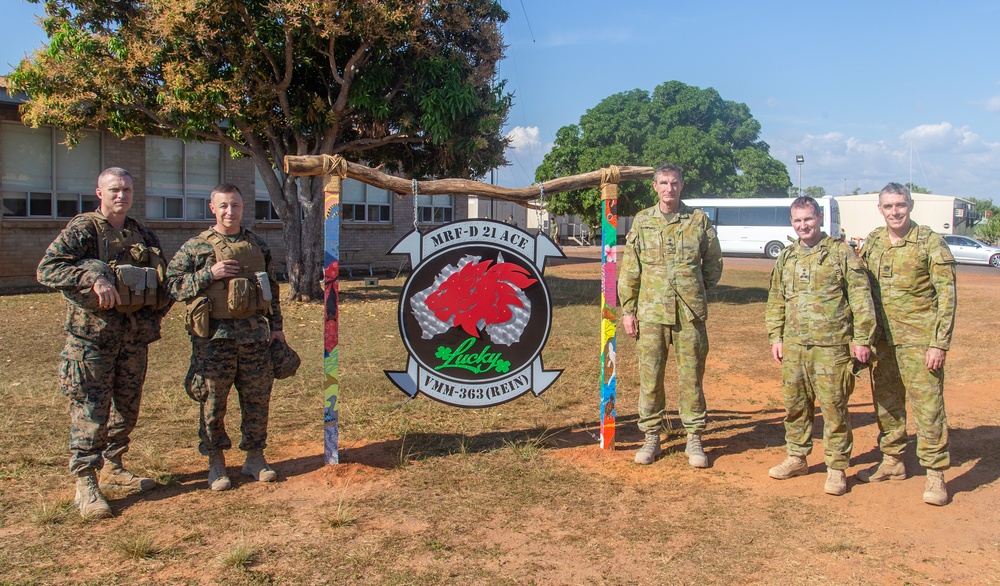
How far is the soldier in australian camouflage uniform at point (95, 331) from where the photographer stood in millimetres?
4242

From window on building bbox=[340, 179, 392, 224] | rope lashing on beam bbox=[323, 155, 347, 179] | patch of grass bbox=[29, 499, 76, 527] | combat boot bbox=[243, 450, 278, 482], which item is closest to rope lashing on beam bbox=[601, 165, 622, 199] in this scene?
rope lashing on beam bbox=[323, 155, 347, 179]

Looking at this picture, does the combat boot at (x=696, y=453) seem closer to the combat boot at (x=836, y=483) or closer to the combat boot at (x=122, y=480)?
the combat boot at (x=836, y=483)

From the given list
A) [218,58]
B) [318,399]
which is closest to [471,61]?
[218,58]

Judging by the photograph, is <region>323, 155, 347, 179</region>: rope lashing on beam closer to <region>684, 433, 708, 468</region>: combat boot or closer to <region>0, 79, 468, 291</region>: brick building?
<region>684, 433, 708, 468</region>: combat boot

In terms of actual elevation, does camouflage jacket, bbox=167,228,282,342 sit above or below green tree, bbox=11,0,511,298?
below

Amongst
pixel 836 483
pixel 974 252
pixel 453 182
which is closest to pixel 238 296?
pixel 453 182

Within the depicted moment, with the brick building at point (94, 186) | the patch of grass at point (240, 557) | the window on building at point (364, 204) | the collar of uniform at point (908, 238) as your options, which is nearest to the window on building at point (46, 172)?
the brick building at point (94, 186)

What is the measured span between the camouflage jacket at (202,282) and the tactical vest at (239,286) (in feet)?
0.14

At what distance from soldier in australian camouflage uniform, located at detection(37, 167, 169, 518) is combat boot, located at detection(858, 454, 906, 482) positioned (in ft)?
15.2

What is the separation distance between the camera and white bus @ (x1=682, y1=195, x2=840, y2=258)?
1374 inches

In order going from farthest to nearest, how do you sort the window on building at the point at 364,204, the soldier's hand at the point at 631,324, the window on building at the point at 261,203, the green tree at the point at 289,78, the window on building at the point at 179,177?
the window on building at the point at 364,204 → the window on building at the point at 261,203 → the window on building at the point at 179,177 → the green tree at the point at 289,78 → the soldier's hand at the point at 631,324

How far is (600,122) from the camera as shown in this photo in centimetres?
5194

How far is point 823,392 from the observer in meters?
4.79

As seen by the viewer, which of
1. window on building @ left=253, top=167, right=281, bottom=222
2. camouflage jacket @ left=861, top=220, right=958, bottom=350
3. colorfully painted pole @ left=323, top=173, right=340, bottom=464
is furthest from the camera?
window on building @ left=253, top=167, right=281, bottom=222
